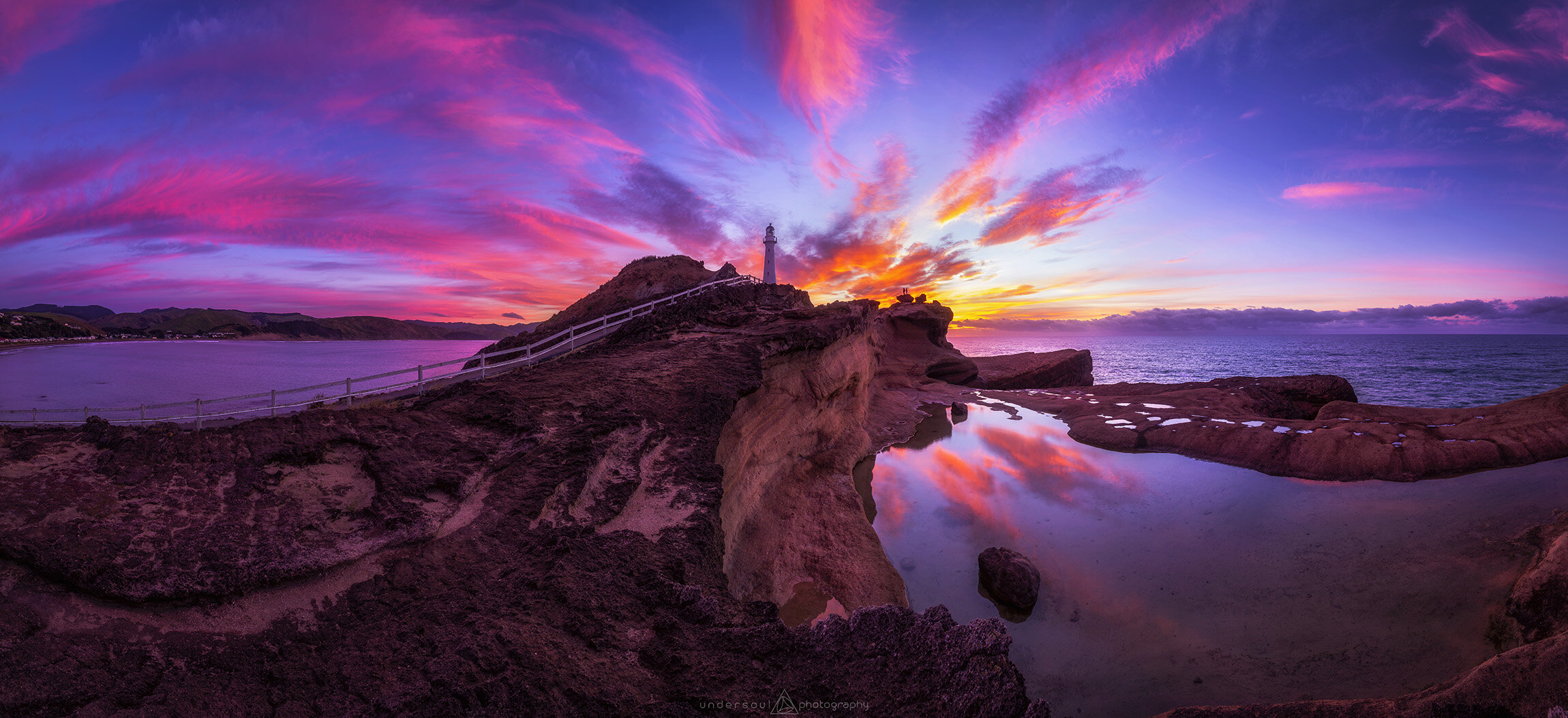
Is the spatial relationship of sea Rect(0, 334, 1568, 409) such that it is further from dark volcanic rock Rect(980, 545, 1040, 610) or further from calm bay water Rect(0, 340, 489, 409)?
dark volcanic rock Rect(980, 545, 1040, 610)

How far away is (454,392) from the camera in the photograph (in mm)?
6980

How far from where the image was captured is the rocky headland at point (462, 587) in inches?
123

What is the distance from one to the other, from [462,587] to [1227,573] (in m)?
11.8

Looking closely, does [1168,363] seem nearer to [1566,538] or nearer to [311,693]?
[1566,538]

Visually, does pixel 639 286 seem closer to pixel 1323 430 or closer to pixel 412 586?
pixel 412 586

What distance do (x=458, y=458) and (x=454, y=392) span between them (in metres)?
2.00

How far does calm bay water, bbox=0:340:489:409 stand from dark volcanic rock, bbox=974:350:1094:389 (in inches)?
1474

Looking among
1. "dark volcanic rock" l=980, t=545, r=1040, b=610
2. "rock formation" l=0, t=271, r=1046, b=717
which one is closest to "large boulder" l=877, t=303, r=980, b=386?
"dark volcanic rock" l=980, t=545, r=1040, b=610

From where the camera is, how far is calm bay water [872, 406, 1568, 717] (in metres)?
6.62

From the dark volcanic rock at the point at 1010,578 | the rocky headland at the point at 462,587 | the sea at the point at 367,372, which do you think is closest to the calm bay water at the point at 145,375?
the sea at the point at 367,372

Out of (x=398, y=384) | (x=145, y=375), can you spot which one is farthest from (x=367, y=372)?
(x=398, y=384)

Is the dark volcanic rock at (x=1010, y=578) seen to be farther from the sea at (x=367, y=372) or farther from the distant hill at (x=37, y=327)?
the distant hill at (x=37, y=327)

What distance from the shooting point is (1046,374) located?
35188 mm

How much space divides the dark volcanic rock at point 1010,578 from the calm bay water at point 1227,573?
244 mm
